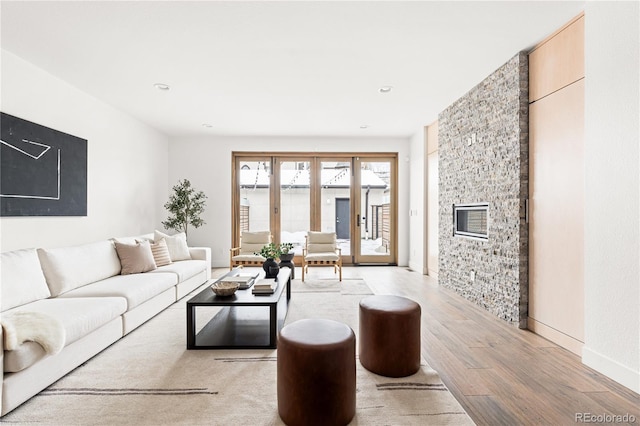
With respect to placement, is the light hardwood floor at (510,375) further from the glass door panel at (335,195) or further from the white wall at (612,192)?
the glass door panel at (335,195)

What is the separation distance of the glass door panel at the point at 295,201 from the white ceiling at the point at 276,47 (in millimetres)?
2170

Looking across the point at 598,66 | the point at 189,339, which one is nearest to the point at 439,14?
the point at 598,66

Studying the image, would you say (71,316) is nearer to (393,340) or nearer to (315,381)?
(315,381)

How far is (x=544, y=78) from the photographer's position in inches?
119

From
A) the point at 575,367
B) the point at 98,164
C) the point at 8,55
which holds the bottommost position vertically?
the point at 575,367

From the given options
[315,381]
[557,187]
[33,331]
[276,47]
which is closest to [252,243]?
[276,47]

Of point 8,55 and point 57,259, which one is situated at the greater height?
point 8,55

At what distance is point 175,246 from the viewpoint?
491 centimetres

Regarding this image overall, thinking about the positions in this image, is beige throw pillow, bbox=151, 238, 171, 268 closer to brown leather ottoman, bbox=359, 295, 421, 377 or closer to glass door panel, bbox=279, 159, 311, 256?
glass door panel, bbox=279, 159, 311, 256

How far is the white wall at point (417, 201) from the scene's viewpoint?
605 cm

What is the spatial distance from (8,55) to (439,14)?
3913 millimetres

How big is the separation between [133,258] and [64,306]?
4.60 feet

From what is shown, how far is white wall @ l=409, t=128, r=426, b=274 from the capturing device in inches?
238

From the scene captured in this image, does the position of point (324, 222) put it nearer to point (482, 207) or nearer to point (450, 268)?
point (450, 268)
